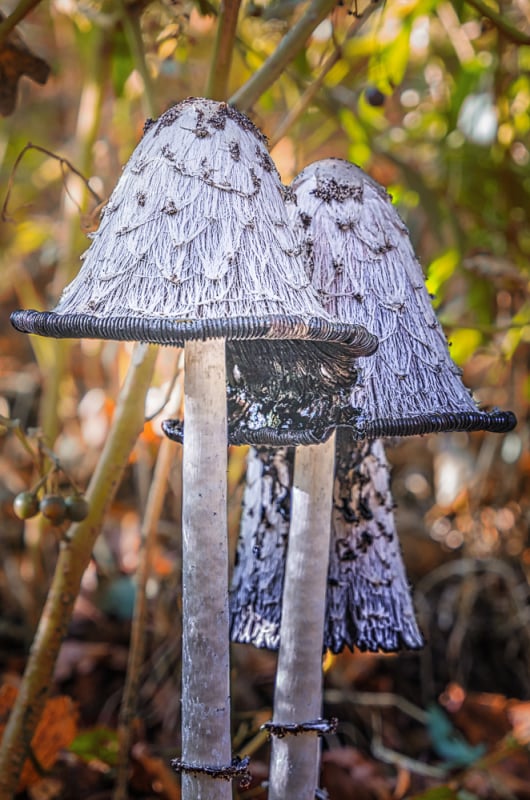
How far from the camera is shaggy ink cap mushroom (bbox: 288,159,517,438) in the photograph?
A: 3.74 feet

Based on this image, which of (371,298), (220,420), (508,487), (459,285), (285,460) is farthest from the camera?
(459,285)

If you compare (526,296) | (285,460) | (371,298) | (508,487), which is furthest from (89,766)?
(526,296)

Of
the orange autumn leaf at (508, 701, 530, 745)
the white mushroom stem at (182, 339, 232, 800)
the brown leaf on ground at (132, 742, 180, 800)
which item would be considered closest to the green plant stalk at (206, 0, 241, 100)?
the white mushroom stem at (182, 339, 232, 800)

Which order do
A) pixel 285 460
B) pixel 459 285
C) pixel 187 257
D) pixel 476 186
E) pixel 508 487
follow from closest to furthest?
pixel 187 257
pixel 285 460
pixel 476 186
pixel 508 487
pixel 459 285

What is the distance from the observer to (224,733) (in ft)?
3.53

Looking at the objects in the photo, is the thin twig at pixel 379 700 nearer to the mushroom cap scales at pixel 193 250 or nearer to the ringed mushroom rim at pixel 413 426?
the ringed mushroom rim at pixel 413 426

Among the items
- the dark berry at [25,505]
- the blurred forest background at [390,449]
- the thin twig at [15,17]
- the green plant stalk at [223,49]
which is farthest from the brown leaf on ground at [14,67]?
the dark berry at [25,505]

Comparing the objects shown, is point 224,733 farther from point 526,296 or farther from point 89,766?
point 526,296

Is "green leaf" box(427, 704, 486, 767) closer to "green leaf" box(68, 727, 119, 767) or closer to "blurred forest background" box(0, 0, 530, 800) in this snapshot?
"blurred forest background" box(0, 0, 530, 800)

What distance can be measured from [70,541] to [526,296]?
5.48ft

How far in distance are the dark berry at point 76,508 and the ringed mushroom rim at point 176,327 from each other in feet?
1.60

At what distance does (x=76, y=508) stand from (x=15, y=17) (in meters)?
0.79

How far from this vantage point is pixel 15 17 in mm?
A: 1304

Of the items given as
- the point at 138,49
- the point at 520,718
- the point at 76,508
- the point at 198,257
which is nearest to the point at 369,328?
the point at 198,257
